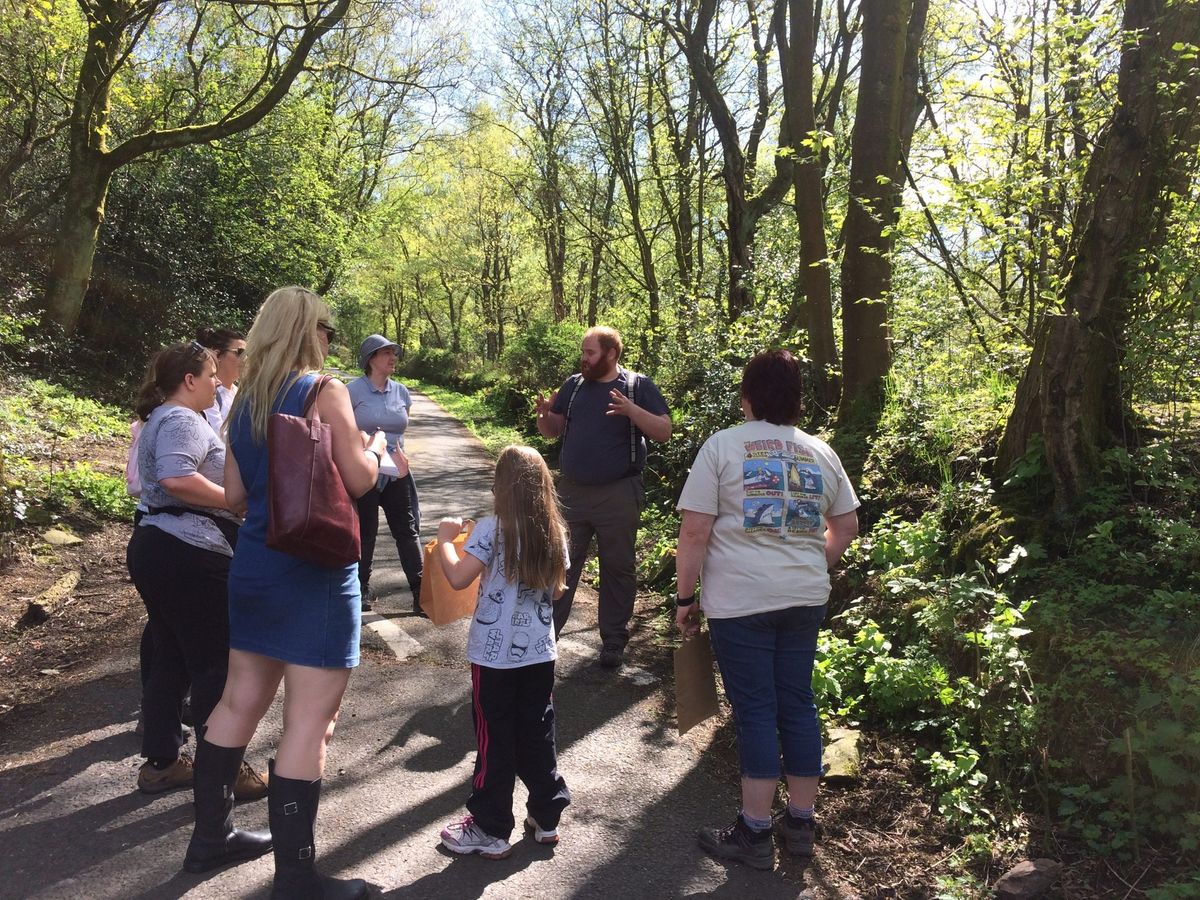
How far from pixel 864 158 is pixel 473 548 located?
5854 millimetres

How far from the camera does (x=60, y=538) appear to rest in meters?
7.31

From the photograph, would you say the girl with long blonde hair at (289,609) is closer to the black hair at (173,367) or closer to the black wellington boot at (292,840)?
the black wellington boot at (292,840)

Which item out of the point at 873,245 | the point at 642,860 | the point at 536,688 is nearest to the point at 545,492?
the point at 536,688

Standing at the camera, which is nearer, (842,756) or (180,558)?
(180,558)

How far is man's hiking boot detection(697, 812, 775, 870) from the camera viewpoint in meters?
3.14

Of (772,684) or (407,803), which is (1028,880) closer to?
(772,684)

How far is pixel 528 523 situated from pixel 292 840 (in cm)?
138

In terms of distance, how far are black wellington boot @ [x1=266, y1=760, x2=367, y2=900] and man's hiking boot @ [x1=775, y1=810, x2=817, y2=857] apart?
1842 mm

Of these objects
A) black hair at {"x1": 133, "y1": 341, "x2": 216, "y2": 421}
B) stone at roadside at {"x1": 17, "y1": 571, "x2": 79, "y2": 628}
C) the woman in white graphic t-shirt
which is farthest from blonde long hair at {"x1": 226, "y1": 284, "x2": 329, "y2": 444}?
stone at roadside at {"x1": 17, "y1": 571, "x2": 79, "y2": 628}

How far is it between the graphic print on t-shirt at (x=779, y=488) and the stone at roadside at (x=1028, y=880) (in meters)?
1.44

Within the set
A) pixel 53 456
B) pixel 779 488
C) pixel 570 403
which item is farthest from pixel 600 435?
pixel 53 456

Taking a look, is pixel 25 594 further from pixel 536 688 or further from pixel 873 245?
pixel 873 245

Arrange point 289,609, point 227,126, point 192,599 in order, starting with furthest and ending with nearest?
1. point 227,126
2. point 192,599
3. point 289,609

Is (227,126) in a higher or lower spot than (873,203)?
higher
